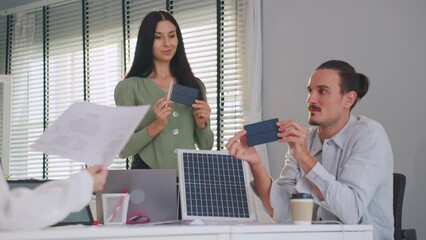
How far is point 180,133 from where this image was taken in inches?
102

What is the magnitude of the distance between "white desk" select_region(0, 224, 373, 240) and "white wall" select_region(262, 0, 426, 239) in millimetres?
1666

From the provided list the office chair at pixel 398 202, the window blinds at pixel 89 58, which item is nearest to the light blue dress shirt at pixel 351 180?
the office chair at pixel 398 202

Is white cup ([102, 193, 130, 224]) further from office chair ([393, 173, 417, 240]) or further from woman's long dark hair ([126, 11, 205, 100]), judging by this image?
office chair ([393, 173, 417, 240])

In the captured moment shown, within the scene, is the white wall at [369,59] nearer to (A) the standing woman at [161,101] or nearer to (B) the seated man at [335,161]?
(B) the seated man at [335,161]

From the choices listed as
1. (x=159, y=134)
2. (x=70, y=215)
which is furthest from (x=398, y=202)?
(x=70, y=215)

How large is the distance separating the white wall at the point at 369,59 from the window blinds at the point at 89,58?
29cm

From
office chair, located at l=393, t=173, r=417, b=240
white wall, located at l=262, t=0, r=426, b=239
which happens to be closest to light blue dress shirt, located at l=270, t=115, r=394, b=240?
office chair, located at l=393, t=173, r=417, b=240

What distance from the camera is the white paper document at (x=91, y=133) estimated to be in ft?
4.45

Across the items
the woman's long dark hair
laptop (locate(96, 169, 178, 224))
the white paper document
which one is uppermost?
the woman's long dark hair

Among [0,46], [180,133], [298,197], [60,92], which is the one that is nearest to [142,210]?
[298,197]

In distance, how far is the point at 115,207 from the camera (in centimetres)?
193

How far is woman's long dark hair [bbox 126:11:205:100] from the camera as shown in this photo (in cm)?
266

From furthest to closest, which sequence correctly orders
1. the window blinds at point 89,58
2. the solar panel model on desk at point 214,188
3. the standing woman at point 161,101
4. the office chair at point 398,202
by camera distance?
the window blinds at point 89,58 < the standing woman at point 161,101 < the office chair at point 398,202 < the solar panel model on desk at point 214,188

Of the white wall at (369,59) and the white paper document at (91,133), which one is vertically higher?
the white wall at (369,59)
